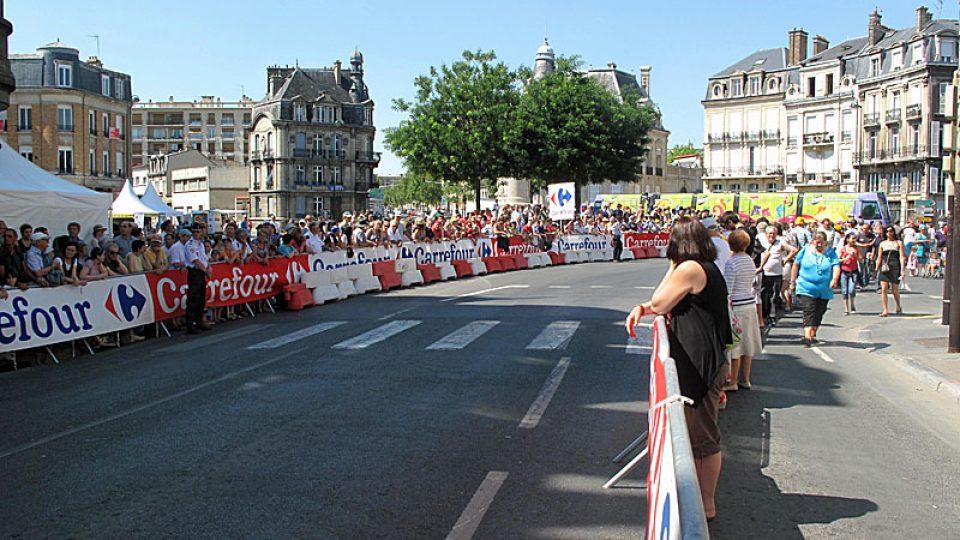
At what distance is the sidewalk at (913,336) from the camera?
10.9 meters

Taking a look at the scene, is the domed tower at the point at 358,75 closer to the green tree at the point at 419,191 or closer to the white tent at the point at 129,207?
the green tree at the point at 419,191

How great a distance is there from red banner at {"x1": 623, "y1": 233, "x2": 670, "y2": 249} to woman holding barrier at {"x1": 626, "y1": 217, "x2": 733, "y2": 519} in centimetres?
3283

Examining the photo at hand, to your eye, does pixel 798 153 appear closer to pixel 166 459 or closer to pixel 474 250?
pixel 474 250

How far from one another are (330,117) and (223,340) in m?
86.9

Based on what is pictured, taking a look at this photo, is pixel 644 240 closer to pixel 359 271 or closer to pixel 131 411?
pixel 359 271

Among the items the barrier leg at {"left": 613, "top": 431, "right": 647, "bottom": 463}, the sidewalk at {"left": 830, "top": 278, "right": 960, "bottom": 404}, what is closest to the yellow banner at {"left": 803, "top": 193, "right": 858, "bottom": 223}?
the sidewalk at {"left": 830, "top": 278, "right": 960, "bottom": 404}

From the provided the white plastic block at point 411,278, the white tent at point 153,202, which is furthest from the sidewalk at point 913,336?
the white tent at point 153,202

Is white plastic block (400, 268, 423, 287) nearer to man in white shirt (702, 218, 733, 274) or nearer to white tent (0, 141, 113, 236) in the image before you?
white tent (0, 141, 113, 236)

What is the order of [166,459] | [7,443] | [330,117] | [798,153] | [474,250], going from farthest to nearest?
[330,117], [798,153], [474,250], [7,443], [166,459]

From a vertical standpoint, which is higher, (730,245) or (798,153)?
(798,153)

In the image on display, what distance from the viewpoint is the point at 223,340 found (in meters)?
14.1

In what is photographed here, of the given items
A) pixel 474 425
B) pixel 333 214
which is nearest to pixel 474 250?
pixel 474 425

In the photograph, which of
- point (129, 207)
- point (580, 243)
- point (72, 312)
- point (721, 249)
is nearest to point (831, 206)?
point (580, 243)

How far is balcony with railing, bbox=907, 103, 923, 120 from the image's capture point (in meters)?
63.6
